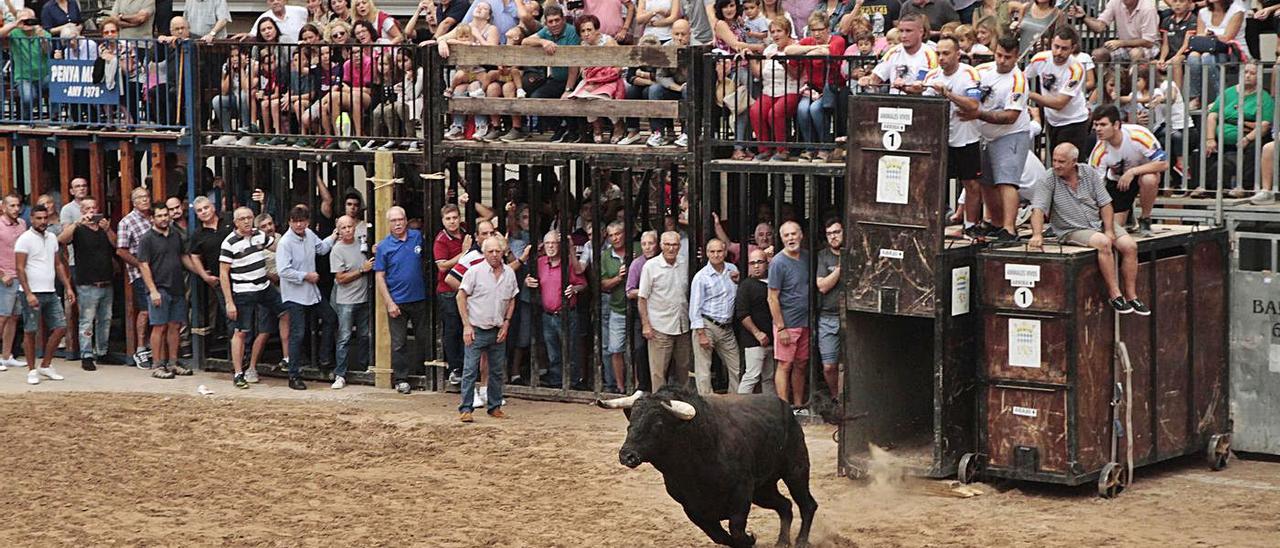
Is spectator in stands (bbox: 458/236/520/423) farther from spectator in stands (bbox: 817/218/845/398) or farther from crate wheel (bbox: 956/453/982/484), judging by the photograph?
crate wheel (bbox: 956/453/982/484)

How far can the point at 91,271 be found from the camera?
21453mm

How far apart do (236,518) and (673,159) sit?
5.94 metres

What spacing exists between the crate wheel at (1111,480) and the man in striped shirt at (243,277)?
9254 mm

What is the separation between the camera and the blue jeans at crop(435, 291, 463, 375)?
65.5 feet

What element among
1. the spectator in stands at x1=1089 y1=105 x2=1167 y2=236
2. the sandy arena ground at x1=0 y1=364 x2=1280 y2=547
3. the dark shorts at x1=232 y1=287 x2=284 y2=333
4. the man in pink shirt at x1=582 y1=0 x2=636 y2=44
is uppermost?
the man in pink shirt at x1=582 y1=0 x2=636 y2=44

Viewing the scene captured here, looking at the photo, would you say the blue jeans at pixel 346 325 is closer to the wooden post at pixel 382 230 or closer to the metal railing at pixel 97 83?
the wooden post at pixel 382 230

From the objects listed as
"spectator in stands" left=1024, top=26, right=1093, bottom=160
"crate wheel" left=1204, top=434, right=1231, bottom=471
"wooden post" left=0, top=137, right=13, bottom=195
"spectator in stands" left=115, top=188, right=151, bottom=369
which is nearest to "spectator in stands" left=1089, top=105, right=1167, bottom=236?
"spectator in stands" left=1024, top=26, right=1093, bottom=160

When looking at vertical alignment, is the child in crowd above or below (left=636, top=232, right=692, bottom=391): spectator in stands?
above

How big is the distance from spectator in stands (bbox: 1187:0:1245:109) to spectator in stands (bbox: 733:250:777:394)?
414 cm

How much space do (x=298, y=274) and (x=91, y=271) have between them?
2.64m

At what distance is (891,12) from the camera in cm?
1962

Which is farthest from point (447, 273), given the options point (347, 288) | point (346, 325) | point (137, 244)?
point (137, 244)

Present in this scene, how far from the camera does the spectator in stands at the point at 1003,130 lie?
627 inches

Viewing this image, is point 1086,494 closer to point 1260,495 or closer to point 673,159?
point 1260,495
